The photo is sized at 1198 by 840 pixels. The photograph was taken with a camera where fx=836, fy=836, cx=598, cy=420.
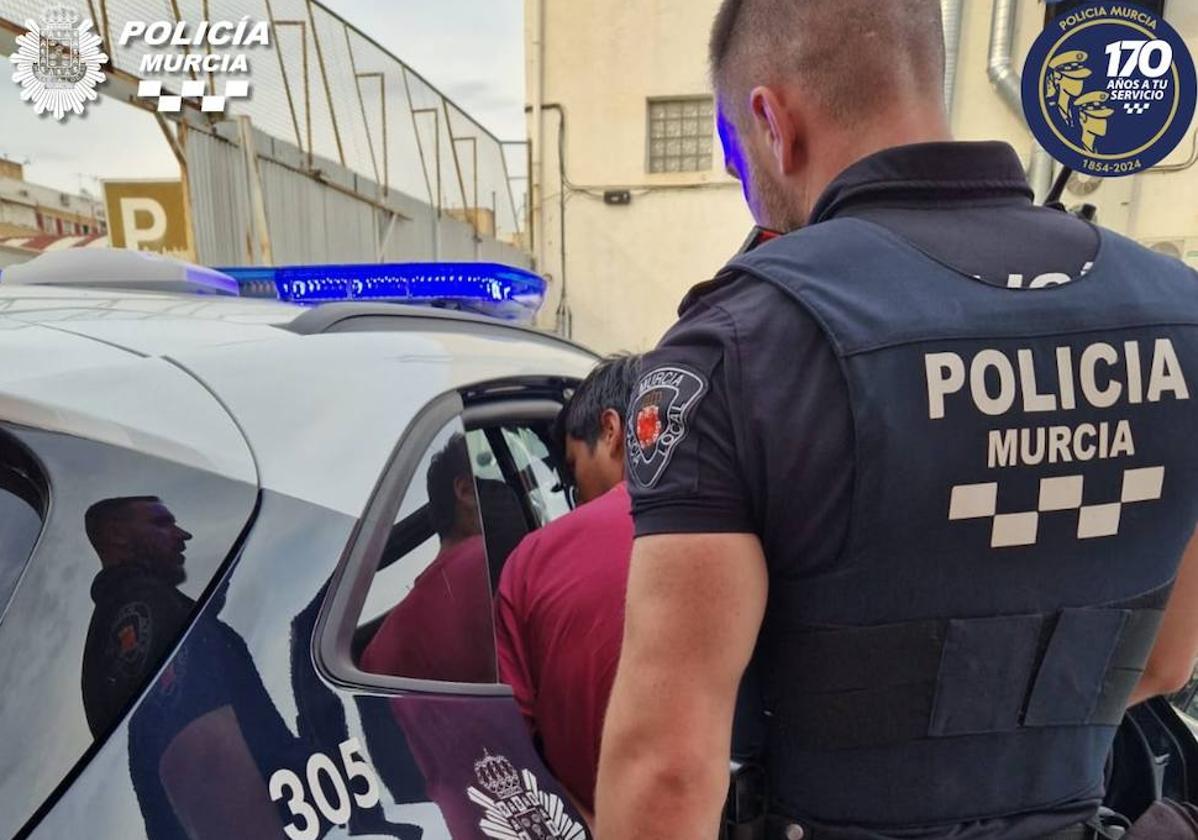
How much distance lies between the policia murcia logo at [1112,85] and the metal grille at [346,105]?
5611 mm

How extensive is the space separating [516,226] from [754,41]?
12.5 metres

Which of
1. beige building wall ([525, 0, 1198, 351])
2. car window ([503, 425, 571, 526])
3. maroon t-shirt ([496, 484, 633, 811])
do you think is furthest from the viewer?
beige building wall ([525, 0, 1198, 351])

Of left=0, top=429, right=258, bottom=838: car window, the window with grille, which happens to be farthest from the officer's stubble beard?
the window with grille

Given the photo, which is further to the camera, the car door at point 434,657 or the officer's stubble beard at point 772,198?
the officer's stubble beard at point 772,198

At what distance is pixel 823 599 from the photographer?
852mm

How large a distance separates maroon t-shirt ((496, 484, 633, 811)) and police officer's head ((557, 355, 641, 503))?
236 millimetres

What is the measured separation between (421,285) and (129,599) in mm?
1262

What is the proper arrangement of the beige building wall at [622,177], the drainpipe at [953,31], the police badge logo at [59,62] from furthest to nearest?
the beige building wall at [622,177]
the drainpipe at [953,31]
the police badge logo at [59,62]

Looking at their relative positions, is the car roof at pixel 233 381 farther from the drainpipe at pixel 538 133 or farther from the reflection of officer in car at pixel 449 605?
the drainpipe at pixel 538 133

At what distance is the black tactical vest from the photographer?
2.69 ft

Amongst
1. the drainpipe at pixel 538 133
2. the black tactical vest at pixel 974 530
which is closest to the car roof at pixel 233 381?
the black tactical vest at pixel 974 530

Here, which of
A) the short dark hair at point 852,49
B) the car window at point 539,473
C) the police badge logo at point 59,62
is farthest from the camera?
the police badge logo at point 59,62

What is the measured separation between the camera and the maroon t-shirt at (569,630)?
4.02ft

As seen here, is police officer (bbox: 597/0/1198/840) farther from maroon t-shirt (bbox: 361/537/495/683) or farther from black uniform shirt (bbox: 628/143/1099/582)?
maroon t-shirt (bbox: 361/537/495/683)
